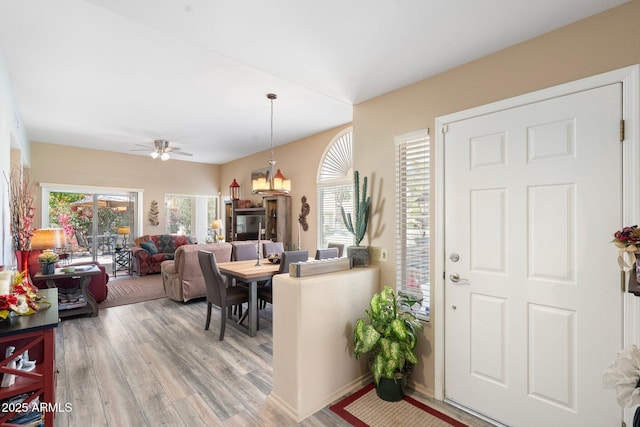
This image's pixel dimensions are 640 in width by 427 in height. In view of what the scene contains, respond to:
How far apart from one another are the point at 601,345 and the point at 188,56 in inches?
148

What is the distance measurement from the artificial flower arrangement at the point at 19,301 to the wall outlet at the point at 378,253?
2.45 meters

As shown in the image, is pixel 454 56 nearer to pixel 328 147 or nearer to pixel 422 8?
pixel 422 8

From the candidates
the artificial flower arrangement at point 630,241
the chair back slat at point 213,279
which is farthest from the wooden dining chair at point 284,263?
the artificial flower arrangement at point 630,241

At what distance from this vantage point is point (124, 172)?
7344 mm

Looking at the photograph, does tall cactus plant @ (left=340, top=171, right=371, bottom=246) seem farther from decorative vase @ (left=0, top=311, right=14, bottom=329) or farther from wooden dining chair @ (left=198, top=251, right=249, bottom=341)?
decorative vase @ (left=0, top=311, right=14, bottom=329)

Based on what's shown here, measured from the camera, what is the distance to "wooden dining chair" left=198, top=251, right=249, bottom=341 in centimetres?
342

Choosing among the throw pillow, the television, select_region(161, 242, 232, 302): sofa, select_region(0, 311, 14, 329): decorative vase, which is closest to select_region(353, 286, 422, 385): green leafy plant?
select_region(0, 311, 14, 329): decorative vase

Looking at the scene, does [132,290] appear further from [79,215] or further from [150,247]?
[79,215]

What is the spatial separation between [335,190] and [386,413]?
3.61 metres

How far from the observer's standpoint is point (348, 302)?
243 centimetres

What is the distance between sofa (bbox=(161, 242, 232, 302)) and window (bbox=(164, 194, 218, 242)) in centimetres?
321

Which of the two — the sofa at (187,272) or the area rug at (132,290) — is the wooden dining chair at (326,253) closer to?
the sofa at (187,272)

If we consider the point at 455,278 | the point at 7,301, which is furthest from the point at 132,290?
the point at 455,278

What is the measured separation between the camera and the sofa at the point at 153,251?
6802mm
